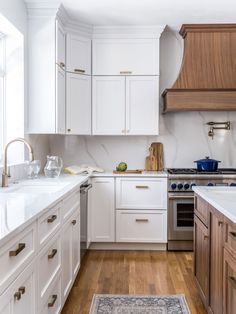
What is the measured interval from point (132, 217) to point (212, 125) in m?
1.55

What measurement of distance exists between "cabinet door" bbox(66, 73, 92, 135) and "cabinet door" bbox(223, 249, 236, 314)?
2.53m

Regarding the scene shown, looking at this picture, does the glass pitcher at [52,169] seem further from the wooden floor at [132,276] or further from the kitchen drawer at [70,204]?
the wooden floor at [132,276]

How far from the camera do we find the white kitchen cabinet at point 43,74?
351cm

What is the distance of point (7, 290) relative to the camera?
130cm

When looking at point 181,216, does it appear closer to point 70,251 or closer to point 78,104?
point 70,251

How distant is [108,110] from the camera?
4125 mm

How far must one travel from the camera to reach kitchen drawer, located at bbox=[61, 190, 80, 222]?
96.0 inches

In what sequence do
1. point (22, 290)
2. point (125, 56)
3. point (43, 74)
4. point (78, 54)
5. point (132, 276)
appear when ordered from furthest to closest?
point (125, 56), point (78, 54), point (43, 74), point (132, 276), point (22, 290)

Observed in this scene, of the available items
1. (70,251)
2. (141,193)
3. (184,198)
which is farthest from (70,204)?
(184,198)

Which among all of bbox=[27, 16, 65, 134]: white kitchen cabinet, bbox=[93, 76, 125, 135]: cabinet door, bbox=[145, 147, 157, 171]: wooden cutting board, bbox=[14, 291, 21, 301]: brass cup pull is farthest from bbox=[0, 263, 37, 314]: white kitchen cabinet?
bbox=[145, 147, 157, 171]: wooden cutting board

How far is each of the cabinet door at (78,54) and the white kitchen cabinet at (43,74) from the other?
32 cm

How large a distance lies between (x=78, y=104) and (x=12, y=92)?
83 centimetres

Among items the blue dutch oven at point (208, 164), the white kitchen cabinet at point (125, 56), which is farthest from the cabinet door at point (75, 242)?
the white kitchen cabinet at point (125, 56)

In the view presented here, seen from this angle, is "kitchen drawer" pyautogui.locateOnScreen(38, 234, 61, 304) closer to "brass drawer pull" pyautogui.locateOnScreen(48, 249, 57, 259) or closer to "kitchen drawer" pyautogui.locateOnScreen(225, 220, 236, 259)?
"brass drawer pull" pyautogui.locateOnScreen(48, 249, 57, 259)
